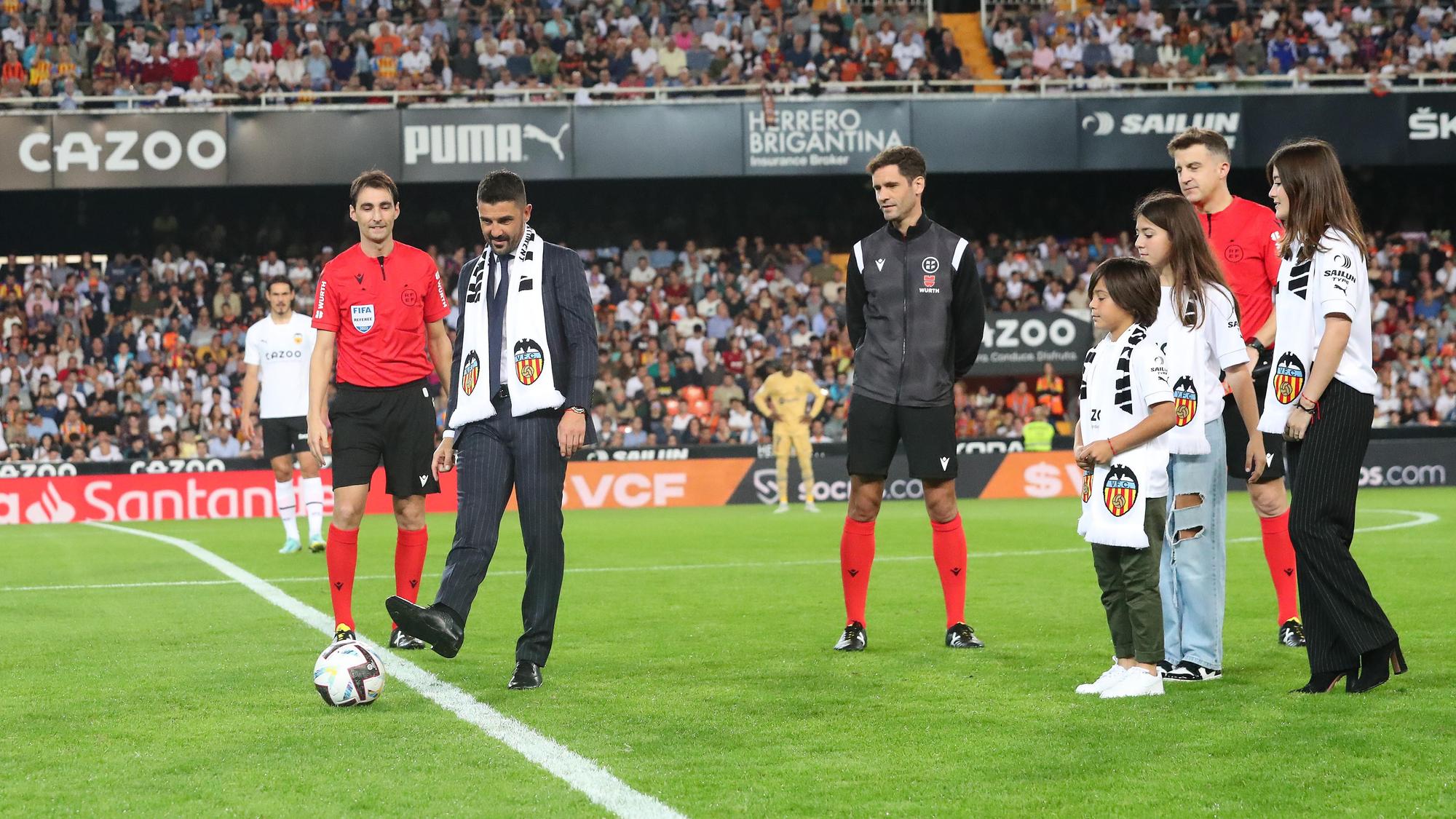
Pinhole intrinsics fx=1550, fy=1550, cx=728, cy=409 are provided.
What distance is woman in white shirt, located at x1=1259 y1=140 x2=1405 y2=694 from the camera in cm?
567

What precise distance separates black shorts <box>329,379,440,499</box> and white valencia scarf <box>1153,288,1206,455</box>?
3.27m

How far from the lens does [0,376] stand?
25.3 m

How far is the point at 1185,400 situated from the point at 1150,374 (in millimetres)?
323

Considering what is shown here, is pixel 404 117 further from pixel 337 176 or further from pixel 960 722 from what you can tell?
pixel 960 722

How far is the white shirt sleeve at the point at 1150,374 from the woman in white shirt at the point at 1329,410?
464mm

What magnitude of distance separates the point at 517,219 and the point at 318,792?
2.68 meters

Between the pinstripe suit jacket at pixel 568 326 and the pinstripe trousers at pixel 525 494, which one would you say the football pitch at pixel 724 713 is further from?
the pinstripe suit jacket at pixel 568 326

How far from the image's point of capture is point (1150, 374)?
230 inches

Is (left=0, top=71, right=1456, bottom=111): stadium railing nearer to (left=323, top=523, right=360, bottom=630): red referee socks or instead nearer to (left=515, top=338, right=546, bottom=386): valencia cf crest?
(left=323, top=523, right=360, bottom=630): red referee socks

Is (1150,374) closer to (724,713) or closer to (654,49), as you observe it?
(724,713)

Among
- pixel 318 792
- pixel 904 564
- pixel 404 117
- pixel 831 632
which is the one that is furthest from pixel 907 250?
pixel 404 117

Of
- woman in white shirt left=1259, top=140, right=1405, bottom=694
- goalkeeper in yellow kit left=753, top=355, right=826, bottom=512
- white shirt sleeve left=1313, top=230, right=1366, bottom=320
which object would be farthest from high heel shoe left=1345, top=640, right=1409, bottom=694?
goalkeeper in yellow kit left=753, top=355, right=826, bottom=512

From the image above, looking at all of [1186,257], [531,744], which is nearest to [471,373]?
[531,744]

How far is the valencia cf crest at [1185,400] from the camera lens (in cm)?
605
